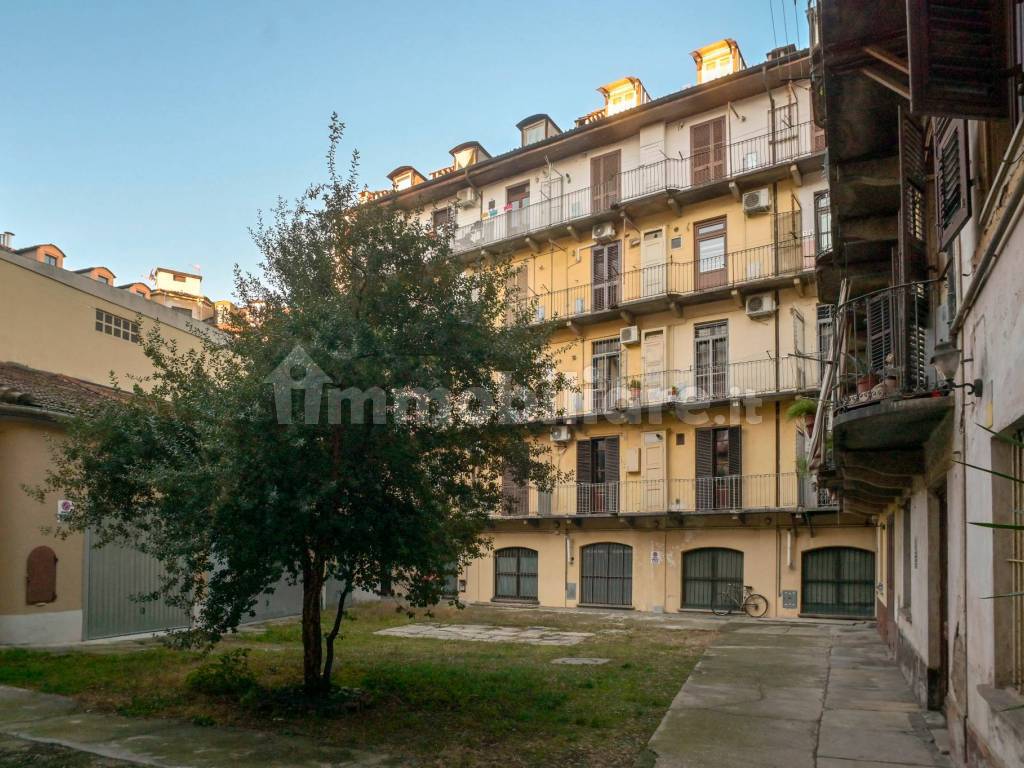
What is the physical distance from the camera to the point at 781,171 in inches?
880

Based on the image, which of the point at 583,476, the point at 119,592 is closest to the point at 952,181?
the point at 119,592

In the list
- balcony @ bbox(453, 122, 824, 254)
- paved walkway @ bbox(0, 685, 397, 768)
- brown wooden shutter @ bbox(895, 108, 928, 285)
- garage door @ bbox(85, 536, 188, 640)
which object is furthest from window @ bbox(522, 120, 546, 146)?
paved walkway @ bbox(0, 685, 397, 768)

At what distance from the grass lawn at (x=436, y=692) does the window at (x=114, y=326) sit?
1009 centimetres

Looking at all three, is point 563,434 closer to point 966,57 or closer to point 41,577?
point 41,577

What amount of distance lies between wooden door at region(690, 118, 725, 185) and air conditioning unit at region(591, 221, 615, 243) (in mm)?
2892

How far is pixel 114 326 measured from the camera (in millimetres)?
22453

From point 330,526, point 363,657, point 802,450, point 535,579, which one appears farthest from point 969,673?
point 535,579

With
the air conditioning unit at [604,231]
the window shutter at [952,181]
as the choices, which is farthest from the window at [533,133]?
the window shutter at [952,181]

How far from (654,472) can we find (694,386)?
2816 millimetres

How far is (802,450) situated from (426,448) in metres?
15.8

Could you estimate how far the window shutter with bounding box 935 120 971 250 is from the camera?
5.99 meters

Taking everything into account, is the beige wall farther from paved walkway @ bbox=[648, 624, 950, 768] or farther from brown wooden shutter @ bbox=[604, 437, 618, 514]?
paved walkway @ bbox=[648, 624, 950, 768]

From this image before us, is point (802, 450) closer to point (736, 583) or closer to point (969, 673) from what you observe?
point (736, 583)

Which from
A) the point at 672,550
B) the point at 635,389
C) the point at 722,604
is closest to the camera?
the point at 722,604
